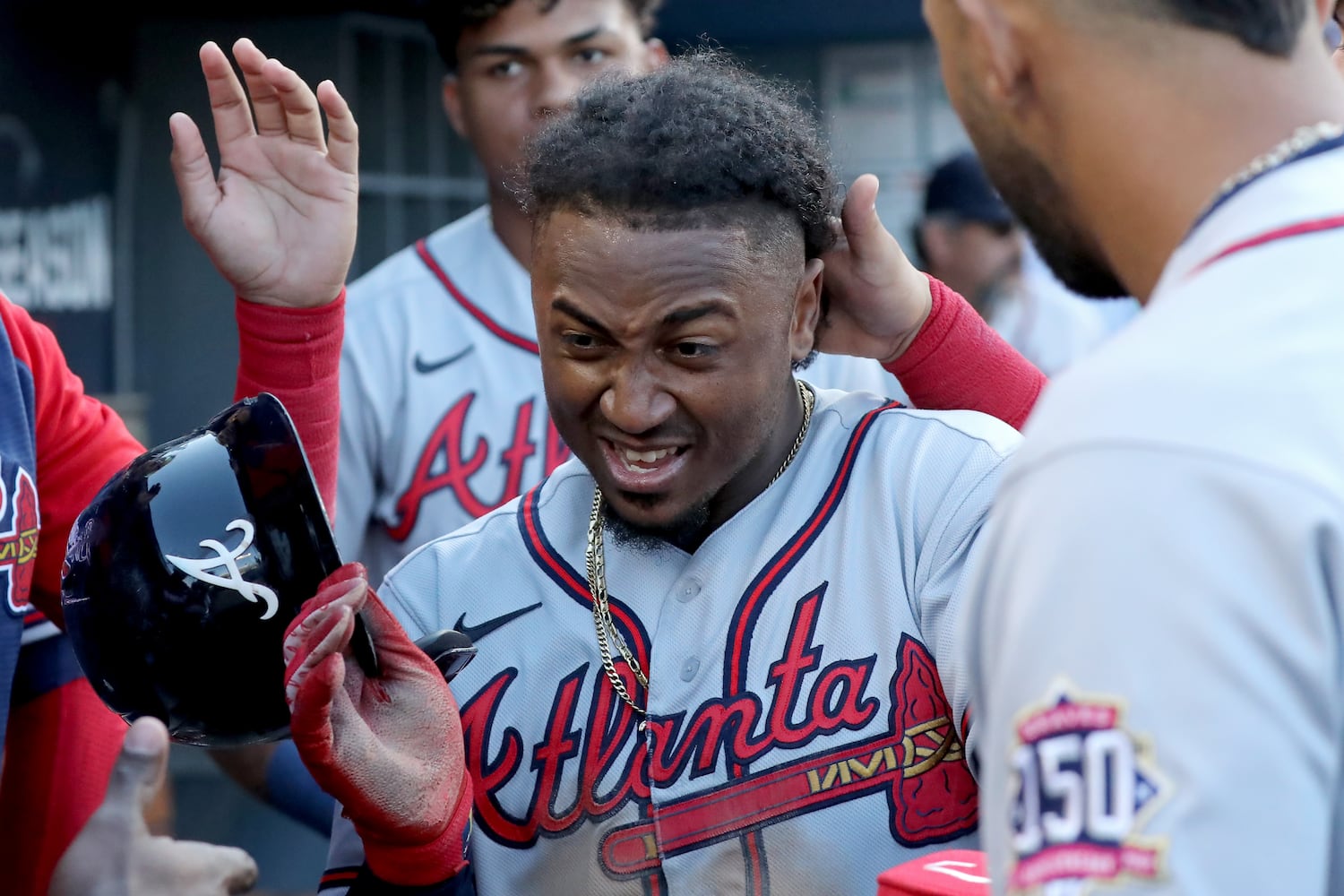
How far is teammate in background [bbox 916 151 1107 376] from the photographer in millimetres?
4953

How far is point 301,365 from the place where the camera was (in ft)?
6.91

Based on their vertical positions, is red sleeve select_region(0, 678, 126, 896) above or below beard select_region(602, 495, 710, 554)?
below

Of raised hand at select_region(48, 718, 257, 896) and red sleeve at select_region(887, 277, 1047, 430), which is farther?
red sleeve at select_region(887, 277, 1047, 430)

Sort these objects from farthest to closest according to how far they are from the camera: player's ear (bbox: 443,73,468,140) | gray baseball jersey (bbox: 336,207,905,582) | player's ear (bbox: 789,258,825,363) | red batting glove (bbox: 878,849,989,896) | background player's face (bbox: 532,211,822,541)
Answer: player's ear (bbox: 443,73,468,140) < gray baseball jersey (bbox: 336,207,905,582) < player's ear (bbox: 789,258,825,363) < background player's face (bbox: 532,211,822,541) < red batting glove (bbox: 878,849,989,896)

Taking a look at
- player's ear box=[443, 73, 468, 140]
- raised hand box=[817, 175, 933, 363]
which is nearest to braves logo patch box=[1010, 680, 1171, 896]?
raised hand box=[817, 175, 933, 363]

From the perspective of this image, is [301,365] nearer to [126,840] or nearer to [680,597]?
[680,597]

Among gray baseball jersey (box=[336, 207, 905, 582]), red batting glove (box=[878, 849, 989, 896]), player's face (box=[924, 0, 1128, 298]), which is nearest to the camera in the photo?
player's face (box=[924, 0, 1128, 298])

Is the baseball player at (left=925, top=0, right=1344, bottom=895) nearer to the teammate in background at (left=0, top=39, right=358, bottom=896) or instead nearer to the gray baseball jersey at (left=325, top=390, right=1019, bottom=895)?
the gray baseball jersey at (left=325, top=390, right=1019, bottom=895)

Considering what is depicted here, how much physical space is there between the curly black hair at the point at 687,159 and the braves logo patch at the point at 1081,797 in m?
1.02

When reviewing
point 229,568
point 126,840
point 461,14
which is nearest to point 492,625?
point 229,568

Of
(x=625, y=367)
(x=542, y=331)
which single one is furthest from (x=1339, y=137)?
(x=542, y=331)

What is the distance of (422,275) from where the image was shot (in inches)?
120

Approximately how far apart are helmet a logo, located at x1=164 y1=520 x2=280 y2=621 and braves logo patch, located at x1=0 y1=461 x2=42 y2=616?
335mm

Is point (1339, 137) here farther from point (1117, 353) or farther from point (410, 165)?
point (410, 165)
